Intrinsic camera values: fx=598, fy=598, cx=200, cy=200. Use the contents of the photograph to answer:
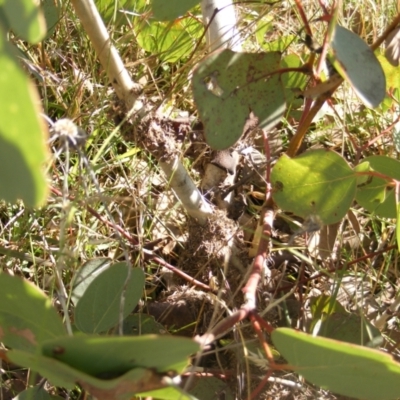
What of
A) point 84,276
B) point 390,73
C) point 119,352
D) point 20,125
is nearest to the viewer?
point 20,125

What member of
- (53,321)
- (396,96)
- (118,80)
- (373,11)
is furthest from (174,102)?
(53,321)

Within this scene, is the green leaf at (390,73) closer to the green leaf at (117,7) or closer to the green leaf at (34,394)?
the green leaf at (117,7)

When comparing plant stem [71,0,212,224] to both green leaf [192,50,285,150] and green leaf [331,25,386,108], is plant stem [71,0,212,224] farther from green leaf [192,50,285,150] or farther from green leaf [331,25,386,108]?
green leaf [331,25,386,108]

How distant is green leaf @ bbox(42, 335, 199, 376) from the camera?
0.49m

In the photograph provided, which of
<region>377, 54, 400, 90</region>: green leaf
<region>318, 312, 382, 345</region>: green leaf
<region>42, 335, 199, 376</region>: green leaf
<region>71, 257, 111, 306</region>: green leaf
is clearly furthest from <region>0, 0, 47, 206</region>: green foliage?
<region>377, 54, 400, 90</region>: green leaf

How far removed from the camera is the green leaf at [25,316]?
59 centimetres

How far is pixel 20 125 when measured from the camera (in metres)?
0.30

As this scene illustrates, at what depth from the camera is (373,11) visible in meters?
1.43

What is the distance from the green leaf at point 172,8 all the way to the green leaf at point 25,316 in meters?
0.38

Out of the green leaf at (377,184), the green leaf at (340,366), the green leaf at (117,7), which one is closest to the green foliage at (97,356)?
the green leaf at (340,366)

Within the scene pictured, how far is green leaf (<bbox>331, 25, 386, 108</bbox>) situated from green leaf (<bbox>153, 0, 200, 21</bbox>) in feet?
0.62

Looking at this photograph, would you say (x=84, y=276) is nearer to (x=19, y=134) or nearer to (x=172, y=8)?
(x=172, y=8)

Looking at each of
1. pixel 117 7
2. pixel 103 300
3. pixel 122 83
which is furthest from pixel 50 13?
pixel 103 300

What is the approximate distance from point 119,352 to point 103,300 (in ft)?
0.89
